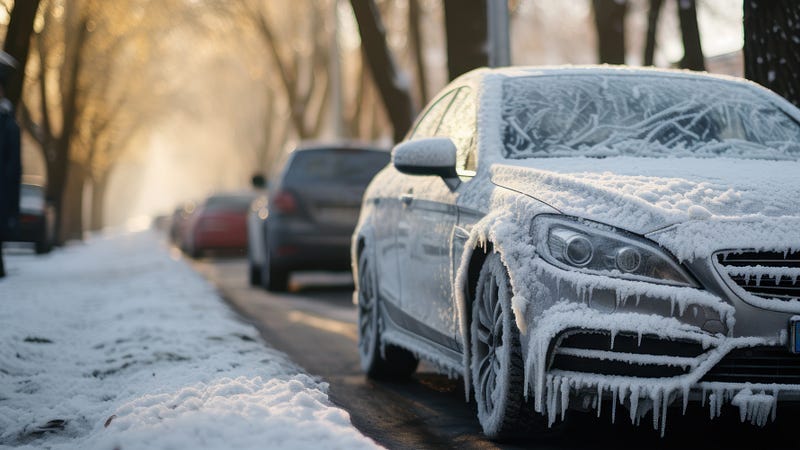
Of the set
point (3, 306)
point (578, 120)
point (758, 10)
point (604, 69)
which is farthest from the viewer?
point (3, 306)

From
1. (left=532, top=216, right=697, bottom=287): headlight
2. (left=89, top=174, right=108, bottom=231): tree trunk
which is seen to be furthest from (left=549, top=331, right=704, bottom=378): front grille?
(left=89, top=174, right=108, bottom=231): tree trunk

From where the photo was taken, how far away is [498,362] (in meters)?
5.71

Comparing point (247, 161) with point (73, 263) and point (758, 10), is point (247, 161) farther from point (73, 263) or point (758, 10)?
point (758, 10)

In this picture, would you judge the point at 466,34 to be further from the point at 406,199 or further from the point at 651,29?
the point at 406,199

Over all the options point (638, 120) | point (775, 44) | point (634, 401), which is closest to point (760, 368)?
point (634, 401)

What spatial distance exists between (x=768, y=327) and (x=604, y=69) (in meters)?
2.43

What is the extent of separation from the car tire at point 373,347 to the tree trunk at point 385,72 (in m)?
9.70

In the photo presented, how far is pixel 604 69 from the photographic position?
7.12 metres

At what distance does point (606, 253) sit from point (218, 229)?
80.6ft

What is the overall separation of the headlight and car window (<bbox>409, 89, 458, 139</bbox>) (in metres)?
2.40

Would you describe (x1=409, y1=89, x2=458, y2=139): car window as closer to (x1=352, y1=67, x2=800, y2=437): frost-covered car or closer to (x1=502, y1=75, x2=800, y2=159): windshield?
(x1=352, y1=67, x2=800, y2=437): frost-covered car

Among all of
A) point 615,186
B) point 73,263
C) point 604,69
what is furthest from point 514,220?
point 73,263

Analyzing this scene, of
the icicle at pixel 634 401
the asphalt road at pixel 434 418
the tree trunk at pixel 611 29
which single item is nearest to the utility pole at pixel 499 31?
the asphalt road at pixel 434 418

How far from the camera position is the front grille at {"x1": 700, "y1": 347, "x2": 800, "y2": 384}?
5.04 metres
